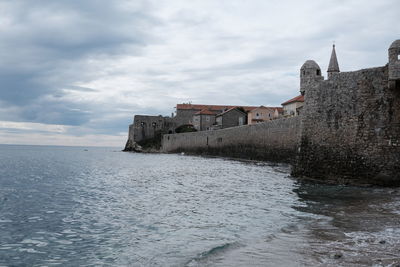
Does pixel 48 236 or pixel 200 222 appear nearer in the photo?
pixel 48 236

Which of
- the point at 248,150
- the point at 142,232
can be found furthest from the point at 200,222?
the point at 248,150

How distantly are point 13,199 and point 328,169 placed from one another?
43.8 ft

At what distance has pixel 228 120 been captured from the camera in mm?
74938

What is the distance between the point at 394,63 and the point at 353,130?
311 cm

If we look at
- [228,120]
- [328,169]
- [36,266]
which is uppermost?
[228,120]

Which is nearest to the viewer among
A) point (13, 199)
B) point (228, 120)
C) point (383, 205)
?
point (383, 205)

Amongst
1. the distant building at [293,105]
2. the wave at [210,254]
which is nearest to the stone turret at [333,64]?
the wave at [210,254]

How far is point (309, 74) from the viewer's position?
60.7 feet

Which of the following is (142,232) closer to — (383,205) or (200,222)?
(200,222)

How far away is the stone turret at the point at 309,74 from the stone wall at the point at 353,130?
552 mm

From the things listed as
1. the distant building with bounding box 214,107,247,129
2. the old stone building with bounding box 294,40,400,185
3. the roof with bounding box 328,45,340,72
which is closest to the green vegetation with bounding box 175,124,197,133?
the distant building with bounding box 214,107,247,129

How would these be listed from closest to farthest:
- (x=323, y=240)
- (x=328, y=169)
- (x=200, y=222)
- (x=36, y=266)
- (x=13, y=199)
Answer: (x=36, y=266) → (x=323, y=240) → (x=200, y=222) → (x=13, y=199) → (x=328, y=169)

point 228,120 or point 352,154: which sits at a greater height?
point 228,120

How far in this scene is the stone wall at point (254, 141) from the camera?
32.0 meters
